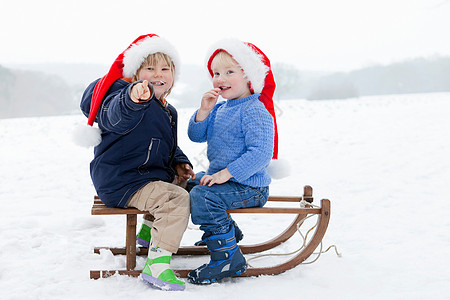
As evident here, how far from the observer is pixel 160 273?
1862 mm

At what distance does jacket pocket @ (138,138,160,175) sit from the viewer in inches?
77.0

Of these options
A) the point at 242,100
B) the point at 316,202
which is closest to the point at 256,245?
the point at 242,100

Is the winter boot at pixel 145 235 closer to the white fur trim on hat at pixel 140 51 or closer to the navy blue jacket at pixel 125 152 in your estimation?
the navy blue jacket at pixel 125 152

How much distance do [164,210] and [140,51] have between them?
0.72 meters

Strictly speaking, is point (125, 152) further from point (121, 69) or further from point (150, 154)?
point (121, 69)

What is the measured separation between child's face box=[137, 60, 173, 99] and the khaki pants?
0.44 m

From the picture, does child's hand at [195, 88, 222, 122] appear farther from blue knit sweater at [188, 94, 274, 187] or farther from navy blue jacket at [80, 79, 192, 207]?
navy blue jacket at [80, 79, 192, 207]

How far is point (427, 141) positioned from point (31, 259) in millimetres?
4418

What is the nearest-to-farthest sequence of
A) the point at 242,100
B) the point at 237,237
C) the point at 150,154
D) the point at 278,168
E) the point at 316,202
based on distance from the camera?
1. the point at 150,154
2. the point at 242,100
3. the point at 278,168
4. the point at 237,237
5. the point at 316,202

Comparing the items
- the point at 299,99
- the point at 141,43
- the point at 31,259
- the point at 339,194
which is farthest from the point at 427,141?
the point at 31,259

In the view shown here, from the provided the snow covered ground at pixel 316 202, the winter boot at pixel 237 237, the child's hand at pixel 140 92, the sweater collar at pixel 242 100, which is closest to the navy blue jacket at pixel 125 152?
the child's hand at pixel 140 92

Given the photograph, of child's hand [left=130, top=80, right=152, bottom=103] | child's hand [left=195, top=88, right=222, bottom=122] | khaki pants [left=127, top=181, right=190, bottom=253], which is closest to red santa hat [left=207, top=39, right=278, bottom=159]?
child's hand [left=195, top=88, right=222, bottom=122]

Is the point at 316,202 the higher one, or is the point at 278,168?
the point at 278,168

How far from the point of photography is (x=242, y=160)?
1.93m
